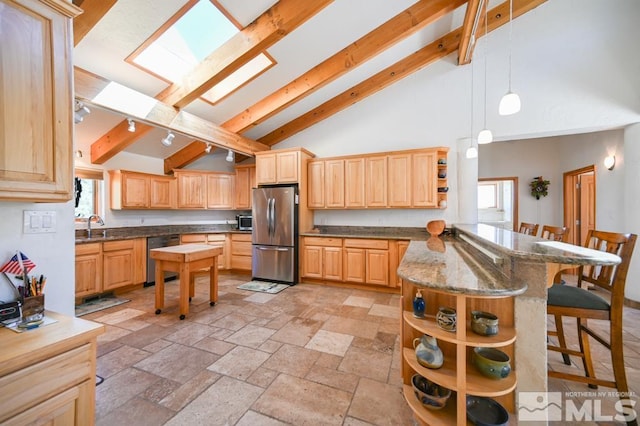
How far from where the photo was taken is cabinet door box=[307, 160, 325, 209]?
471 cm

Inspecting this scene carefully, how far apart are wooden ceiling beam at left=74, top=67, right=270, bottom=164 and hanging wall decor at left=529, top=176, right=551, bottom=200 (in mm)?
5832

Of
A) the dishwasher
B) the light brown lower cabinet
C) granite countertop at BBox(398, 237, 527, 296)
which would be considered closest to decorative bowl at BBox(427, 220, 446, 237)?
granite countertop at BBox(398, 237, 527, 296)

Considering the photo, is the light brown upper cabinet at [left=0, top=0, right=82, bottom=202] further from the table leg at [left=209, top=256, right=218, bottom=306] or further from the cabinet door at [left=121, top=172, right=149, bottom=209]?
the cabinet door at [left=121, top=172, right=149, bottom=209]

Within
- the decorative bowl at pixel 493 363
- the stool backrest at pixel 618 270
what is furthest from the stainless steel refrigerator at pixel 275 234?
the stool backrest at pixel 618 270

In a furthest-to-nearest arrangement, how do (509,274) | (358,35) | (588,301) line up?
1. (358,35)
2. (588,301)
3. (509,274)

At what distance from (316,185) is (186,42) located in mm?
2796

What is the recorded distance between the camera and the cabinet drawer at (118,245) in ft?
12.1

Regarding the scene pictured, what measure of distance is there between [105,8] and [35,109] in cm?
155

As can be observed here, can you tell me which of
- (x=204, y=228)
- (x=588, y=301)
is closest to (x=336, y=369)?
(x=588, y=301)

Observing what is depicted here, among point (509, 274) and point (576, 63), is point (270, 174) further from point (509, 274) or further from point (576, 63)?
point (576, 63)

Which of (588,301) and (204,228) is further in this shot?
(204,228)

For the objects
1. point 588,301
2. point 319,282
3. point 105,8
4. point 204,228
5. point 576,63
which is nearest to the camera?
point 588,301

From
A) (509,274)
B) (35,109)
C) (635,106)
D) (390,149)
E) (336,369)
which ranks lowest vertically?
(336,369)

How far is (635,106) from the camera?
3369mm
